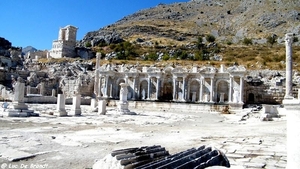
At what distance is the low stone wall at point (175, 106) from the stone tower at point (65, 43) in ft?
151

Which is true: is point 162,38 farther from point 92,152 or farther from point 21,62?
point 92,152

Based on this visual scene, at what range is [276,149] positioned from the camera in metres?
9.35

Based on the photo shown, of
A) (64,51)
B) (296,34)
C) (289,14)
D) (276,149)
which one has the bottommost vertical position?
(276,149)

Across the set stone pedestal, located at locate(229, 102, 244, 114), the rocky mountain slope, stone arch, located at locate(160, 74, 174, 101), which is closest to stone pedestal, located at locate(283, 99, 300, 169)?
stone pedestal, located at locate(229, 102, 244, 114)

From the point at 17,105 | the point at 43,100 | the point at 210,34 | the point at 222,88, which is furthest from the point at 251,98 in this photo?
the point at 210,34

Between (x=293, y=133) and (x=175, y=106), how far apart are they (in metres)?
31.9

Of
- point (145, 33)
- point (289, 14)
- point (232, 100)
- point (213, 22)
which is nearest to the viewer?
point (232, 100)

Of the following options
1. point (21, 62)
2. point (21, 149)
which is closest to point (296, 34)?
point (21, 62)

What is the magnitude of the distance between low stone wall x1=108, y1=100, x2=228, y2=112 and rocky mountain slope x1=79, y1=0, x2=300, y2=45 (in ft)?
192

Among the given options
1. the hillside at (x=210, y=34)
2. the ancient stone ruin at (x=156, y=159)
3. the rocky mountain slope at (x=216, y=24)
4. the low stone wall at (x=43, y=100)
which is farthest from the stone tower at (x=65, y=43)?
the ancient stone ruin at (x=156, y=159)

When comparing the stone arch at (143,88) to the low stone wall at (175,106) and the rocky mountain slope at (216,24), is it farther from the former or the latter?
the rocky mountain slope at (216,24)

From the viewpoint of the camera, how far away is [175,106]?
3703 cm

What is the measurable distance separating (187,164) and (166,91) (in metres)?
41.9

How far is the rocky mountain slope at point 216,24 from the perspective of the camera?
9875 cm
